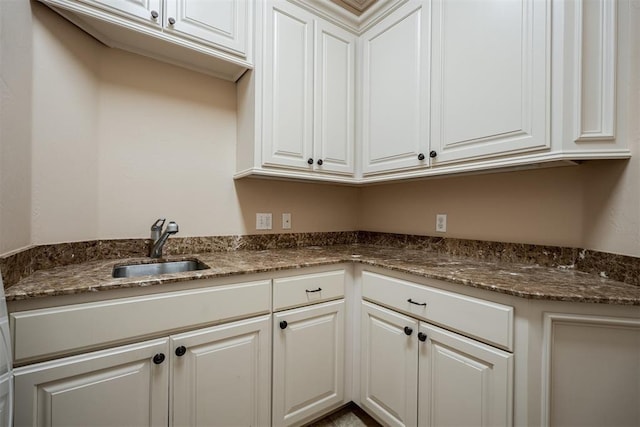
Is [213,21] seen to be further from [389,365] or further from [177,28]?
[389,365]

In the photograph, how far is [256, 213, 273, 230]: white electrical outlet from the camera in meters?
1.88

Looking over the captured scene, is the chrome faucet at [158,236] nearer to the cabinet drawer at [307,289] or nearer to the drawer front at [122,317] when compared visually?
the drawer front at [122,317]

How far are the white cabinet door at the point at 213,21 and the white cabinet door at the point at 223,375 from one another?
1.41 meters

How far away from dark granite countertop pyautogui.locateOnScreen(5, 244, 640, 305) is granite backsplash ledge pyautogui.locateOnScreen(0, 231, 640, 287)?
0.12 feet

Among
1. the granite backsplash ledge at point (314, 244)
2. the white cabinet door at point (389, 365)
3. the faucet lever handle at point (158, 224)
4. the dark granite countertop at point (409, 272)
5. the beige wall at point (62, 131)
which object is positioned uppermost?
the beige wall at point (62, 131)

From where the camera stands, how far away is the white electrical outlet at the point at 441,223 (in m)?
1.77

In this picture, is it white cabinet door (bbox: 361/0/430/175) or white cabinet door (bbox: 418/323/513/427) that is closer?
white cabinet door (bbox: 418/323/513/427)

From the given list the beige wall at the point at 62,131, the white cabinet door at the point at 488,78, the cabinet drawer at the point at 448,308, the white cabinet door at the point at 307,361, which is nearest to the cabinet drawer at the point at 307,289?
the white cabinet door at the point at 307,361

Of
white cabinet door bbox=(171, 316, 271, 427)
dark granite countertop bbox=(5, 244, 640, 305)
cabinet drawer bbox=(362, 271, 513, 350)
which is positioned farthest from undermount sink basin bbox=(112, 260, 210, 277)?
cabinet drawer bbox=(362, 271, 513, 350)

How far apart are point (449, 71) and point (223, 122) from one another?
133 cm

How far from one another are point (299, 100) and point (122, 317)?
4.51 feet

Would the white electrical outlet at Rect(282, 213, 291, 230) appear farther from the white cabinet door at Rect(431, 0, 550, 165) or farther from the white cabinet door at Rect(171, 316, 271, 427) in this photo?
the white cabinet door at Rect(431, 0, 550, 165)

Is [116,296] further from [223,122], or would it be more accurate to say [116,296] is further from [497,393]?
[497,393]

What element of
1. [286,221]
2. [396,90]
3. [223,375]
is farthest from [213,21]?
[223,375]
